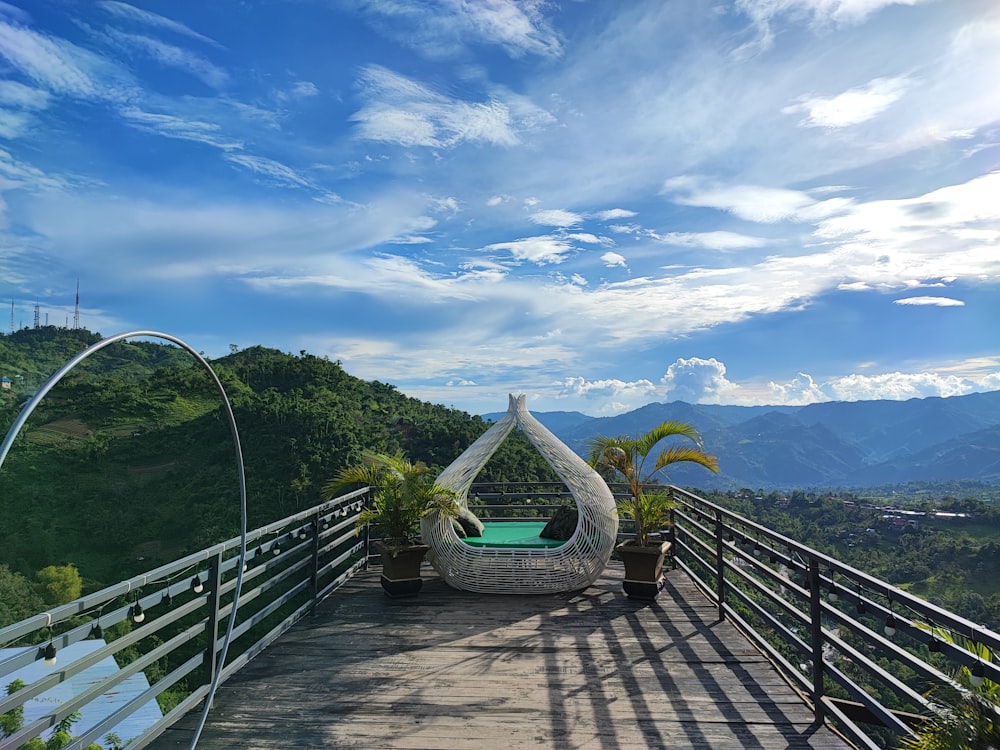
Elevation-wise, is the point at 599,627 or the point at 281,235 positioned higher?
the point at 281,235

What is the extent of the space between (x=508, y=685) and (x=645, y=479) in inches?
118

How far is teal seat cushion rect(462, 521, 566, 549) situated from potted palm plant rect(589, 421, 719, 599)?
77cm

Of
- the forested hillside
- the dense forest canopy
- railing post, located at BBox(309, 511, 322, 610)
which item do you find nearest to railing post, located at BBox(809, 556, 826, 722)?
railing post, located at BBox(309, 511, 322, 610)

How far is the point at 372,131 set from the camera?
9.50 m

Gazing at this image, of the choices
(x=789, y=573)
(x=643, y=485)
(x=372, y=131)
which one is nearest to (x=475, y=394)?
(x=372, y=131)

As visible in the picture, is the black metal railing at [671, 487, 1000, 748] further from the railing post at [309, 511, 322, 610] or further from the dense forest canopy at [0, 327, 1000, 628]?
the dense forest canopy at [0, 327, 1000, 628]

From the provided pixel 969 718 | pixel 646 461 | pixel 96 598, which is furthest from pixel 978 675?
pixel 646 461

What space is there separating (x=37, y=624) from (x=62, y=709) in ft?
1.29

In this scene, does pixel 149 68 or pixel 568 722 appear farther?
pixel 149 68

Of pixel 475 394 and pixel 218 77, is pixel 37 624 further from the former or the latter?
pixel 475 394

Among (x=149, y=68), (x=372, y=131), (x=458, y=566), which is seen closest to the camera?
(x=458, y=566)

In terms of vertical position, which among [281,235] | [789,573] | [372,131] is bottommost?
[789,573]

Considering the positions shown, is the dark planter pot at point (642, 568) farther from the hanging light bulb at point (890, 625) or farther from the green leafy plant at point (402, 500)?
the hanging light bulb at point (890, 625)

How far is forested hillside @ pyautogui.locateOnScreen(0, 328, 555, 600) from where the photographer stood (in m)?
24.5
